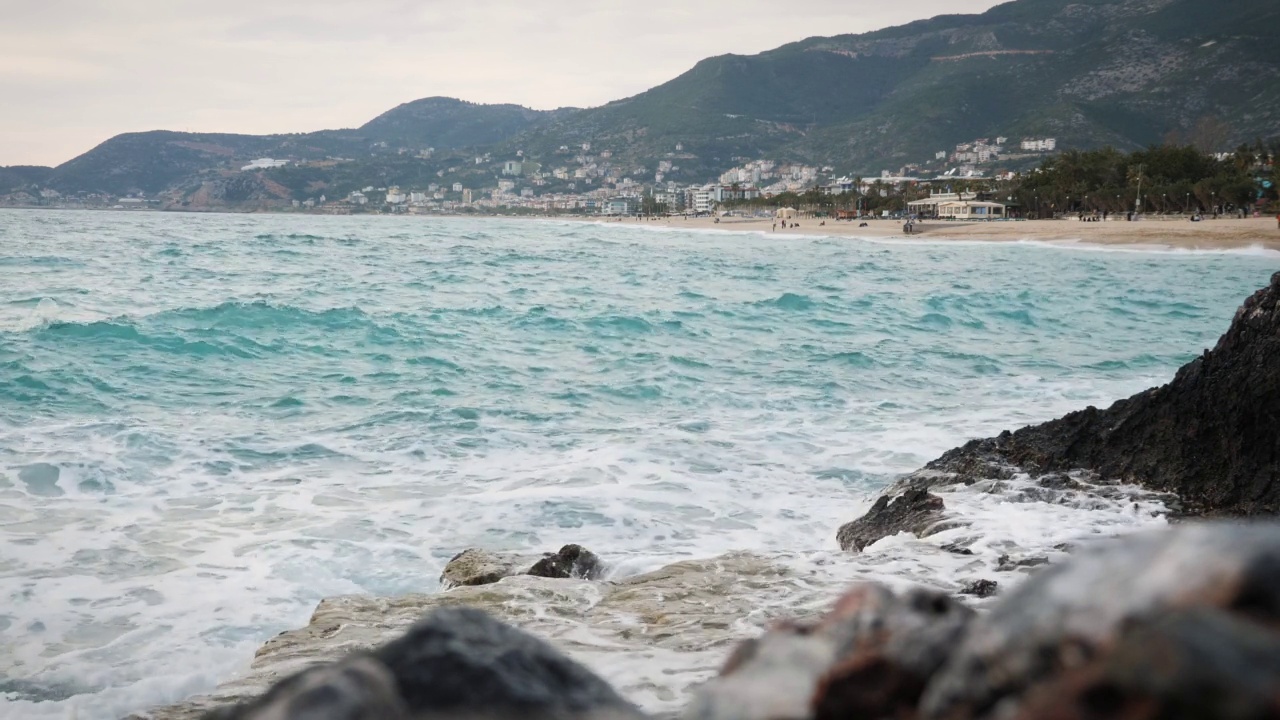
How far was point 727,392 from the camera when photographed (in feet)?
52.0

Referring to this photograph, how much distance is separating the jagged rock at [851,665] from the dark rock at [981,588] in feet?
15.4

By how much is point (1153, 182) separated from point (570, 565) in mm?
97332

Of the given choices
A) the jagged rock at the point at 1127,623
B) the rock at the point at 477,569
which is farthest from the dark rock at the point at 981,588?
the jagged rock at the point at 1127,623

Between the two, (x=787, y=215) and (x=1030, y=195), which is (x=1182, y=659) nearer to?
(x=1030, y=195)

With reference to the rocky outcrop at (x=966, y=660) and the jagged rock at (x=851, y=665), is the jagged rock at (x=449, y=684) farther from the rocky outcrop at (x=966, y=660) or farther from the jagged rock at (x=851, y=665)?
the jagged rock at (x=851, y=665)

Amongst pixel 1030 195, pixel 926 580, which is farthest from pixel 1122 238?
pixel 926 580

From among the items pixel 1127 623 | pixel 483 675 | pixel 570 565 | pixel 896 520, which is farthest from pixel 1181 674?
pixel 896 520

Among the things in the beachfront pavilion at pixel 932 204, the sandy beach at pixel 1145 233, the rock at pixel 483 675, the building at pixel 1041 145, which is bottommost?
the rock at pixel 483 675

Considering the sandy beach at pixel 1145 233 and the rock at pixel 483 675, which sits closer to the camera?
the rock at pixel 483 675

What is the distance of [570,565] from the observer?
732cm

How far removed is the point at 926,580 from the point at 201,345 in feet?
56.1

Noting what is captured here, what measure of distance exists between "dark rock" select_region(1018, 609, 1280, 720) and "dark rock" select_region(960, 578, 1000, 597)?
202 inches

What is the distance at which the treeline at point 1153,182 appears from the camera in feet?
256

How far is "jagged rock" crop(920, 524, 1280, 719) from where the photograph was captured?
3.78 feet
